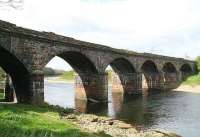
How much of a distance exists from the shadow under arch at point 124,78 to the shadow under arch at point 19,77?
120 ft

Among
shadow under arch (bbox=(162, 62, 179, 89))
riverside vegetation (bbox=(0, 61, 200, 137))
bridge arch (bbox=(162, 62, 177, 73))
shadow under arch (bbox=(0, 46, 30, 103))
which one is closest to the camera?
riverside vegetation (bbox=(0, 61, 200, 137))

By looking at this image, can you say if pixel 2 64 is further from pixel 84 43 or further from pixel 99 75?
pixel 99 75

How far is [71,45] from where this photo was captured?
51094 millimetres

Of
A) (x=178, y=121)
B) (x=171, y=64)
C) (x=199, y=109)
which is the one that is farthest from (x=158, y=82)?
(x=178, y=121)

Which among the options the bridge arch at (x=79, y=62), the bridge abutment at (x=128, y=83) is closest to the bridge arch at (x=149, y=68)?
the bridge abutment at (x=128, y=83)

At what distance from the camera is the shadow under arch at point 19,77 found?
40.8 m

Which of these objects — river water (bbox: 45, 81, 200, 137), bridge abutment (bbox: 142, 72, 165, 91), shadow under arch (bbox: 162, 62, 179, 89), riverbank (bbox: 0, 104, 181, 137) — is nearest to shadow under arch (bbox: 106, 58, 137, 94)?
bridge abutment (bbox: 142, 72, 165, 91)

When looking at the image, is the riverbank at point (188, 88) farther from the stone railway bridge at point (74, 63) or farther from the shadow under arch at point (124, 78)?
the shadow under arch at point (124, 78)

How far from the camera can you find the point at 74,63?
197 ft

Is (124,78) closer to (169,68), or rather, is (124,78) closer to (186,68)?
(169,68)

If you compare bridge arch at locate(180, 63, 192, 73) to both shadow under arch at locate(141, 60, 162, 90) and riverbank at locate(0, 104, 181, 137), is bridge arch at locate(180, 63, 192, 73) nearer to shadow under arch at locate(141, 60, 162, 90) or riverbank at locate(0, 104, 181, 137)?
shadow under arch at locate(141, 60, 162, 90)

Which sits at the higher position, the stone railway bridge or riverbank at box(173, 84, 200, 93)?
the stone railway bridge

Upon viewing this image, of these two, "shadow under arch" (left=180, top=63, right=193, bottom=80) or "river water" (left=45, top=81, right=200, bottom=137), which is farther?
"shadow under arch" (left=180, top=63, right=193, bottom=80)

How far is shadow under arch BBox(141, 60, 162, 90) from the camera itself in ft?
302
